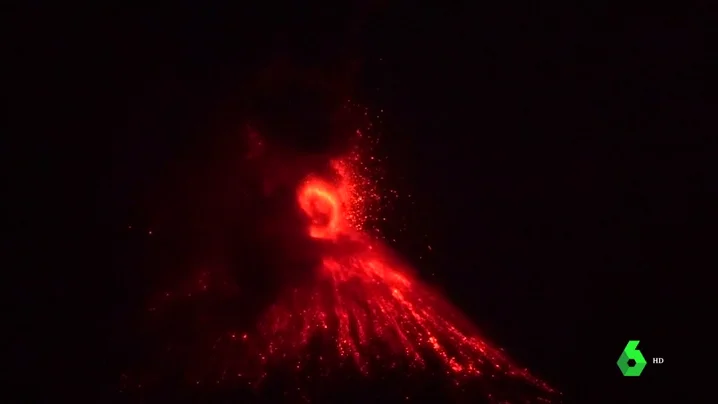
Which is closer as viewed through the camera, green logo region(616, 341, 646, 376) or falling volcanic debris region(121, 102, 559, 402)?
falling volcanic debris region(121, 102, 559, 402)

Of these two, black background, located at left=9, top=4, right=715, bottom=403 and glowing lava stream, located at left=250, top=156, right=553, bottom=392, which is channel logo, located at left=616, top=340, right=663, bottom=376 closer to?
black background, located at left=9, top=4, right=715, bottom=403

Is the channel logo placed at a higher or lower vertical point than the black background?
lower

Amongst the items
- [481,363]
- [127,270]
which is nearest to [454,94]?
[481,363]

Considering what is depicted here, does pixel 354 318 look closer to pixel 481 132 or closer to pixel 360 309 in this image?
pixel 360 309

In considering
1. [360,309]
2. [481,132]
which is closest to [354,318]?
[360,309]

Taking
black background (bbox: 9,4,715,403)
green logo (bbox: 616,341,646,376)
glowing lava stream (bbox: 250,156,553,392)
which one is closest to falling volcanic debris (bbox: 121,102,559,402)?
glowing lava stream (bbox: 250,156,553,392)

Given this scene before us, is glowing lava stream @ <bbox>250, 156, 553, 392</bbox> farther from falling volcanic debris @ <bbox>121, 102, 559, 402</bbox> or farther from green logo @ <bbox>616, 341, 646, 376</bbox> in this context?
green logo @ <bbox>616, 341, 646, 376</bbox>

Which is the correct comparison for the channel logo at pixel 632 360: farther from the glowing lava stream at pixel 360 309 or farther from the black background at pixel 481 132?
the glowing lava stream at pixel 360 309
